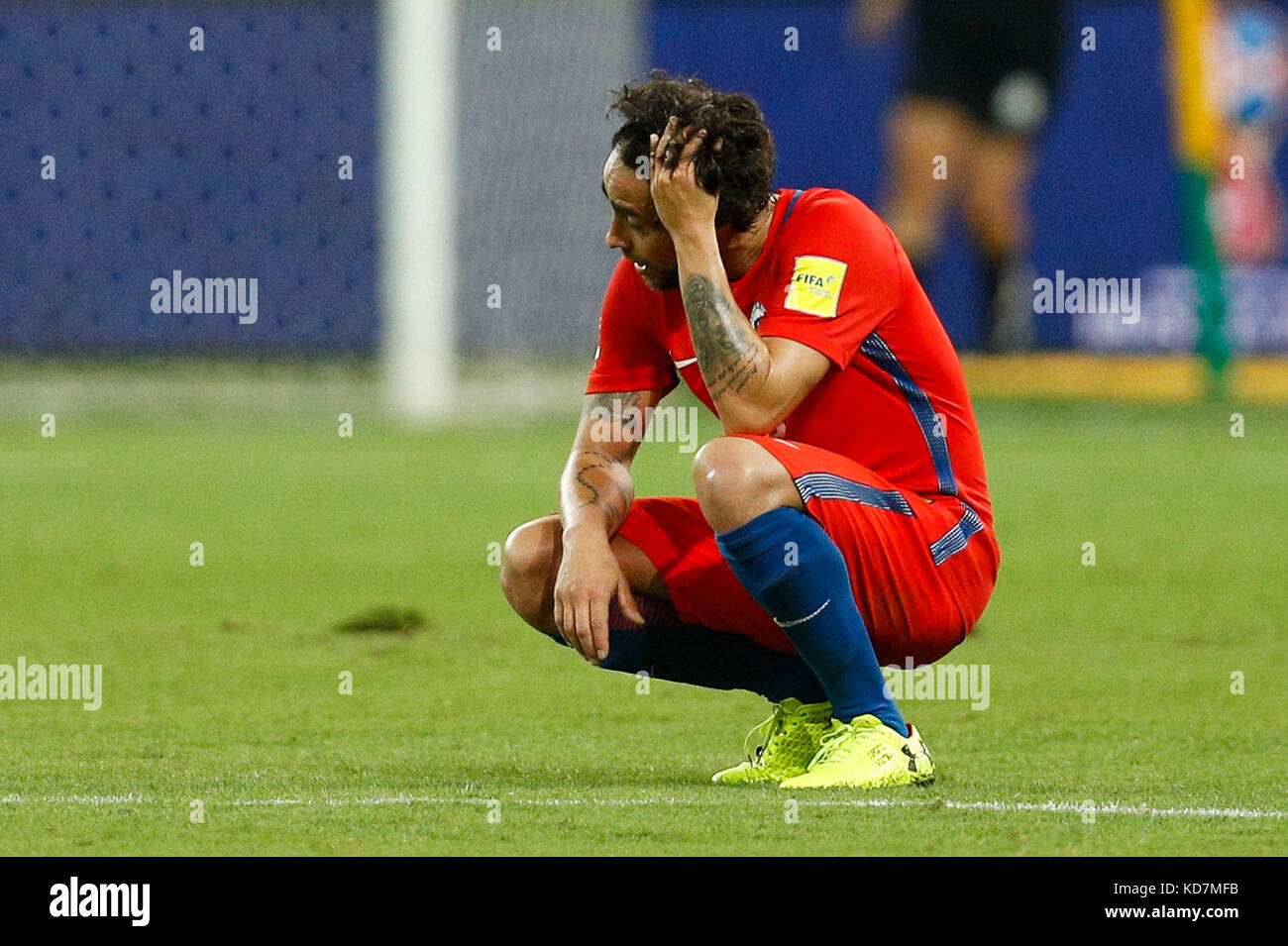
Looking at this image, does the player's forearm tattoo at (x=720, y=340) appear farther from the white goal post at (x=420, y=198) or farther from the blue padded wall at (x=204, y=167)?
the blue padded wall at (x=204, y=167)

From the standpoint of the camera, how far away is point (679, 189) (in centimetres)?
429

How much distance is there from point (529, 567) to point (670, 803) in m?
0.69

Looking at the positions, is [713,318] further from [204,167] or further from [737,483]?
[204,167]

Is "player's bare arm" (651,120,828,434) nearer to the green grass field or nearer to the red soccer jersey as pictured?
the red soccer jersey

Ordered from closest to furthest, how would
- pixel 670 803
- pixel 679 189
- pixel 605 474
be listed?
pixel 670 803
pixel 679 189
pixel 605 474

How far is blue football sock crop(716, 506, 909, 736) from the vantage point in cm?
423

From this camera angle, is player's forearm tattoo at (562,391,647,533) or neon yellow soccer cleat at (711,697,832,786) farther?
player's forearm tattoo at (562,391,647,533)

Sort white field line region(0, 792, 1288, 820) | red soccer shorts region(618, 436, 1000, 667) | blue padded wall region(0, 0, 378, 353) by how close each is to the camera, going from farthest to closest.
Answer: blue padded wall region(0, 0, 378, 353) → red soccer shorts region(618, 436, 1000, 667) → white field line region(0, 792, 1288, 820)

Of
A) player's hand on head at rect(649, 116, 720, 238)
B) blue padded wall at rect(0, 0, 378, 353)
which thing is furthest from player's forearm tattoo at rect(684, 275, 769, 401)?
blue padded wall at rect(0, 0, 378, 353)

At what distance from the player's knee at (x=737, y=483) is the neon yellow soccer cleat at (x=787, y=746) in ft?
1.70

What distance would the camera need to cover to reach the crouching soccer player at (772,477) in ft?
14.1

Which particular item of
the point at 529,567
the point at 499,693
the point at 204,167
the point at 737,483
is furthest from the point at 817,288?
the point at 204,167

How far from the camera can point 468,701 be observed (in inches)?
220

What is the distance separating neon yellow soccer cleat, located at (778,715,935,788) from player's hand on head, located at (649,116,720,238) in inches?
38.7
